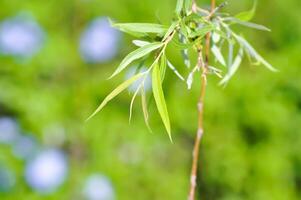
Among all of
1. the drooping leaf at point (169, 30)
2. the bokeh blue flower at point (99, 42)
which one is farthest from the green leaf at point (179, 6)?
the bokeh blue flower at point (99, 42)

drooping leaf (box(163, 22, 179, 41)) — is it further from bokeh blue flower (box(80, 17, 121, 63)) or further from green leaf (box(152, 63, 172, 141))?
bokeh blue flower (box(80, 17, 121, 63))

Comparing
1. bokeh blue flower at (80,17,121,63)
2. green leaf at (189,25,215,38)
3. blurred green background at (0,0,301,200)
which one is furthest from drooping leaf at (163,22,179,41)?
bokeh blue flower at (80,17,121,63)

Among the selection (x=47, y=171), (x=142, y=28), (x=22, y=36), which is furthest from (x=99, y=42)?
(x=142, y=28)

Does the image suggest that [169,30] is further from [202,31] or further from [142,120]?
[142,120]

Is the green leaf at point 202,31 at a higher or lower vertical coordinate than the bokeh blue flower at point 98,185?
higher

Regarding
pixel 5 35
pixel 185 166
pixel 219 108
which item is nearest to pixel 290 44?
pixel 219 108

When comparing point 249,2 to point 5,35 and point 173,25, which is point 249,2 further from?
point 173,25

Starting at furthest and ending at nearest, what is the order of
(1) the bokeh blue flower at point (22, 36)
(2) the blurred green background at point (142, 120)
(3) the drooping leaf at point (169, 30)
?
(1) the bokeh blue flower at point (22, 36) < (2) the blurred green background at point (142, 120) < (3) the drooping leaf at point (169, 30)

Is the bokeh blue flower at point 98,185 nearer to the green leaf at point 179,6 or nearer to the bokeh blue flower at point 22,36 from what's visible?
the bokeh blue flower at point 22,36
